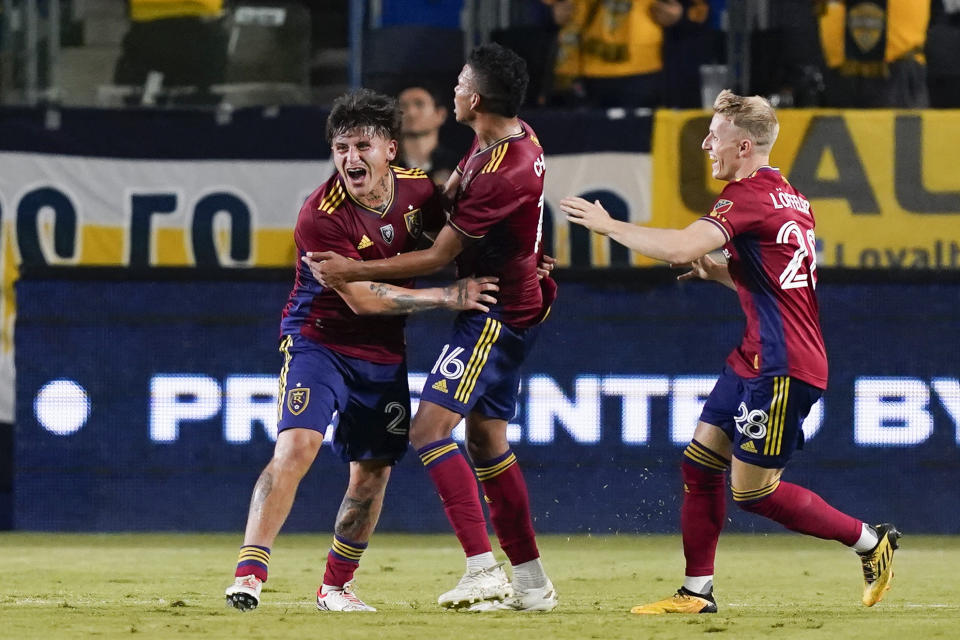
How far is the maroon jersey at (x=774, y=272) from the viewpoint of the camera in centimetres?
609

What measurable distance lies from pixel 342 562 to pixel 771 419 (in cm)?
173

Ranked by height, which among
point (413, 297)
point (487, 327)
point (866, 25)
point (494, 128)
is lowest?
point (487, 327)

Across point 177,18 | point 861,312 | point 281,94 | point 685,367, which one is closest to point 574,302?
point 685,367

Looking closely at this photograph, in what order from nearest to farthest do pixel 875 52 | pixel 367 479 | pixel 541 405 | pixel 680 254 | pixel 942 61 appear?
pixel 680 254
pixel 367 479
pixel 541 405
pixel 875 52
pixel 942 61

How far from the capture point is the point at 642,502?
941cm

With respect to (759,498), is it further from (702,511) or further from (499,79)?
(499,79)

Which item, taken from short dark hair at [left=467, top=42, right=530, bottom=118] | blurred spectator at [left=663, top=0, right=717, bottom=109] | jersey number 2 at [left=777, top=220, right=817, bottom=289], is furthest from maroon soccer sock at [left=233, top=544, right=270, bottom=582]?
blurred spectator at [left=663, top=0, right=717, bottom=109]

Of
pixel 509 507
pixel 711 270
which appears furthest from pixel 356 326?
pixel 711 270

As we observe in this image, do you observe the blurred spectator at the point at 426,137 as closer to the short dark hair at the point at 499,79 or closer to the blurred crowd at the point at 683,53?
the blurred crowd at the point at 683,53

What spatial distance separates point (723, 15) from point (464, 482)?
6.68 metres

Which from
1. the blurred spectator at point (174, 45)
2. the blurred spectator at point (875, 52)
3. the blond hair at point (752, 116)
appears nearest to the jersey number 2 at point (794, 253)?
the blond hair at point (752, 116)

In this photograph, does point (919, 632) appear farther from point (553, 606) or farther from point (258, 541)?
point (258, 541)

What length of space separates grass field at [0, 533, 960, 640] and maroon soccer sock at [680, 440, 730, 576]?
0.23 metres

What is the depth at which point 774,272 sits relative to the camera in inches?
241
